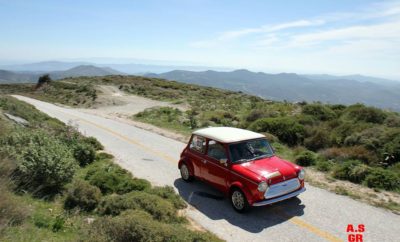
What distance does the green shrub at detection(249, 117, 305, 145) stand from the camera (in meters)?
17.4

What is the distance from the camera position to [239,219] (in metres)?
8.15

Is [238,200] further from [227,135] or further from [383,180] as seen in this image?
[383,180]

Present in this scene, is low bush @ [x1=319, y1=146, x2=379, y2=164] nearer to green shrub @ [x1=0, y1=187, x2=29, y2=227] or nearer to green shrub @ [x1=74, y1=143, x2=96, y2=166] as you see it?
green shrub @ [x1=74, y1=143, x2=96, y2=166]

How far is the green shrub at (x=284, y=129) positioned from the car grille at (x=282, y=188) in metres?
8.94

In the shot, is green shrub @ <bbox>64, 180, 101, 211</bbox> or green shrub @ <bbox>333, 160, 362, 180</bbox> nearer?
green shrub @ <bbox>64, 180, 101, 211</bbox>

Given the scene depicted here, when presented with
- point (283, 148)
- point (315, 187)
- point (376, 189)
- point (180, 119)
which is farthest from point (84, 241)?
point (180, 119)

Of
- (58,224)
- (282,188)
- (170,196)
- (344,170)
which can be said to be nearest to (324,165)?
(344,170)

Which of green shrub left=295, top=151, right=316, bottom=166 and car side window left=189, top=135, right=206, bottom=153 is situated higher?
car side window left=189, top=135, right=206, bottom=153

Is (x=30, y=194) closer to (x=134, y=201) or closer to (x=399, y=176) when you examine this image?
(x=134, y=201)

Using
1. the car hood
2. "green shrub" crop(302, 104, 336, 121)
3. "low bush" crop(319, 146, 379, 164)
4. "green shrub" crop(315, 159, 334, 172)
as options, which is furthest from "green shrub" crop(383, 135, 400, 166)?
"green shrub" crop(302, 104, 336, 121)

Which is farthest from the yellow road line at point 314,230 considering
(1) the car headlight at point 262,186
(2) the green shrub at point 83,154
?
(2) the green shrub at point 83,154

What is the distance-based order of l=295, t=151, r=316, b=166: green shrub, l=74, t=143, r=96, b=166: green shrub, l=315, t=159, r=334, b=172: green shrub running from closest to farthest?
l=315, t=159, r=334, b=172: green shrub, l=74, t=143, r=96, b=166: green shrub, l=295, t=151, r=316, b=166: green shrub

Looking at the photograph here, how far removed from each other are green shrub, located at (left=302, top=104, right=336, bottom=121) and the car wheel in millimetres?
14314

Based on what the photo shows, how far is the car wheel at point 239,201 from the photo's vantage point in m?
8.30
